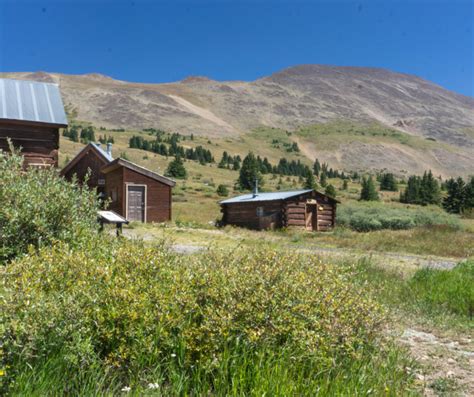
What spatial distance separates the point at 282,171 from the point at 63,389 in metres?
106

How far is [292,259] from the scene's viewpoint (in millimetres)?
5305

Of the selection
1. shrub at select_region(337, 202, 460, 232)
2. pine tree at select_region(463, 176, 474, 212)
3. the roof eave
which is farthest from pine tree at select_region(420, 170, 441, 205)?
the roof eave

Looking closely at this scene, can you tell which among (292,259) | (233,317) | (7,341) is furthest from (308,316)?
(7,341)

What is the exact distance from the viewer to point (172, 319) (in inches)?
154

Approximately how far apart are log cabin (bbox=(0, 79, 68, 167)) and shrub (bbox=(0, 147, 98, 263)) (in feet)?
22.7

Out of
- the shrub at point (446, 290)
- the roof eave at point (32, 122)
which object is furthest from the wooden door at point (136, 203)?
→ the shrub at point (446, 290)

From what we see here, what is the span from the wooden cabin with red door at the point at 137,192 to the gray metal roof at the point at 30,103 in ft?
38.5

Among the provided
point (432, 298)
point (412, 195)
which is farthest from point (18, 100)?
point (412, 195)

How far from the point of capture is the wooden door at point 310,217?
34.7 m

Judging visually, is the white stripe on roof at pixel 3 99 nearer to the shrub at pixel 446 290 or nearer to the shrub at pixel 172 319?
the shrub at pixel 172 319

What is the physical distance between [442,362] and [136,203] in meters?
25.0

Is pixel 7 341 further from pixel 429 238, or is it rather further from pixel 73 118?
pixel 73 118

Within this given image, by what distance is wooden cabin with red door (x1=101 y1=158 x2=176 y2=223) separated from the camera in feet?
92.0

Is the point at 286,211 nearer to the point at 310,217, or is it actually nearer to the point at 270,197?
the point at 270,197
